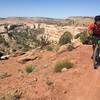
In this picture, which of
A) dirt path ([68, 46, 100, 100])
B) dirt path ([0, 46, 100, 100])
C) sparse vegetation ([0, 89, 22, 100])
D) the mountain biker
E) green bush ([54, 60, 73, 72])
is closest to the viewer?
dirt path ([68, 46, 100, 100])

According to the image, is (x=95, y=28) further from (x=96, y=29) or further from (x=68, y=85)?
(x=68, y=85)

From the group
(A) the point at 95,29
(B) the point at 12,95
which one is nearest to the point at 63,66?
(A) the point at 95,29

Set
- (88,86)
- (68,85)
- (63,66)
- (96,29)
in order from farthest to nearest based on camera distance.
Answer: (63,66) → (96,29) → (68,85) → (88,86)

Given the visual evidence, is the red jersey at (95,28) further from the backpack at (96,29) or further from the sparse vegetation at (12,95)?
the sparse vegetation at (12,95)

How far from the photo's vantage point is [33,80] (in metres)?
9.65

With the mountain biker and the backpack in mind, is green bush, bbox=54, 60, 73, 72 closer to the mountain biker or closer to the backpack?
the mountain biker

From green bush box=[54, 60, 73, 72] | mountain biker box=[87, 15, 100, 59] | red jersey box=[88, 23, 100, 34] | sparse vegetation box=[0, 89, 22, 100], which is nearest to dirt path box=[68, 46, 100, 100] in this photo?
green bush box=[54, 60, 73, 72]

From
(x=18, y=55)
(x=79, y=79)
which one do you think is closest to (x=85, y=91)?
(x=79, y=79)

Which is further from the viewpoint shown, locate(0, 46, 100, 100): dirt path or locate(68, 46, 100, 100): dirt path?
locate(0, 46, 100, 100): dirt path

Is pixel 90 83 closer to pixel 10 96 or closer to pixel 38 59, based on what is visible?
pixel 10 96

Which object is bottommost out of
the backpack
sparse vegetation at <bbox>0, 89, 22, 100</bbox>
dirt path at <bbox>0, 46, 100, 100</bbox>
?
sparse vegetation at <bbox>0, 89, 22, 100</bbox>

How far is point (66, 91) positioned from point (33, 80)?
6.44 feet

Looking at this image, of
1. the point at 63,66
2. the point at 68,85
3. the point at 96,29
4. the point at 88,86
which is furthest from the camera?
the point at 63,66

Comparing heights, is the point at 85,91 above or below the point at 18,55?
above
